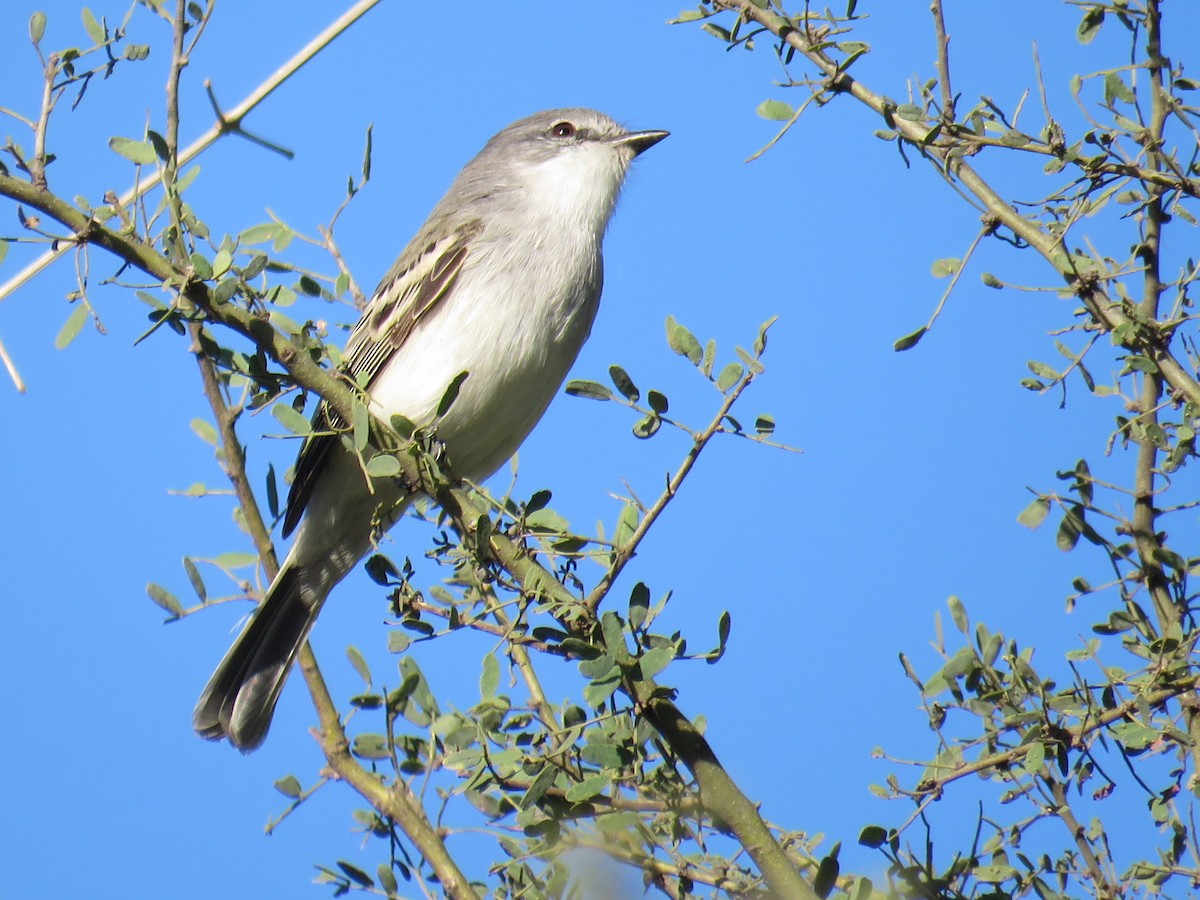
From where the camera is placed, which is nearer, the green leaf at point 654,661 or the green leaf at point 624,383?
the green leaf at point 654,661

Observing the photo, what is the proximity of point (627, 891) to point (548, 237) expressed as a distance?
2.88 meters

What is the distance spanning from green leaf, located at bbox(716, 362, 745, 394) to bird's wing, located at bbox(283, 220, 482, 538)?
2.13m

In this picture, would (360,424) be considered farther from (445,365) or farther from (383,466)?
(445,365)

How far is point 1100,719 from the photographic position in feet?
7.58

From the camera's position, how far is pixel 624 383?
8.33 feet

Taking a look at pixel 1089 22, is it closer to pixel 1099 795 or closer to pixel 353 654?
pixel 1099 795

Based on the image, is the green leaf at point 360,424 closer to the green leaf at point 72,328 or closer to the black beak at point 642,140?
the green leaf at point 72,328

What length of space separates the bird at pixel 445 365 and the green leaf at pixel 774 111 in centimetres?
155

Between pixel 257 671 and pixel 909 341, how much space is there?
275cm

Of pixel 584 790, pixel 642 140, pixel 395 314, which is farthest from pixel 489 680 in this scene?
pixel 642 140

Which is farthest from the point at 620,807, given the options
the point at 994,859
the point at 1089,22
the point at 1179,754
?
the point at 1089,22

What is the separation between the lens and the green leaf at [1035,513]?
2764 millimetres

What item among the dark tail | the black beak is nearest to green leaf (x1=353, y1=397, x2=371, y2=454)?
the dark tail

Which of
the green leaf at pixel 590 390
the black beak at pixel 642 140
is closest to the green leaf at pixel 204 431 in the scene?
the green leaf at pixel 590 390
